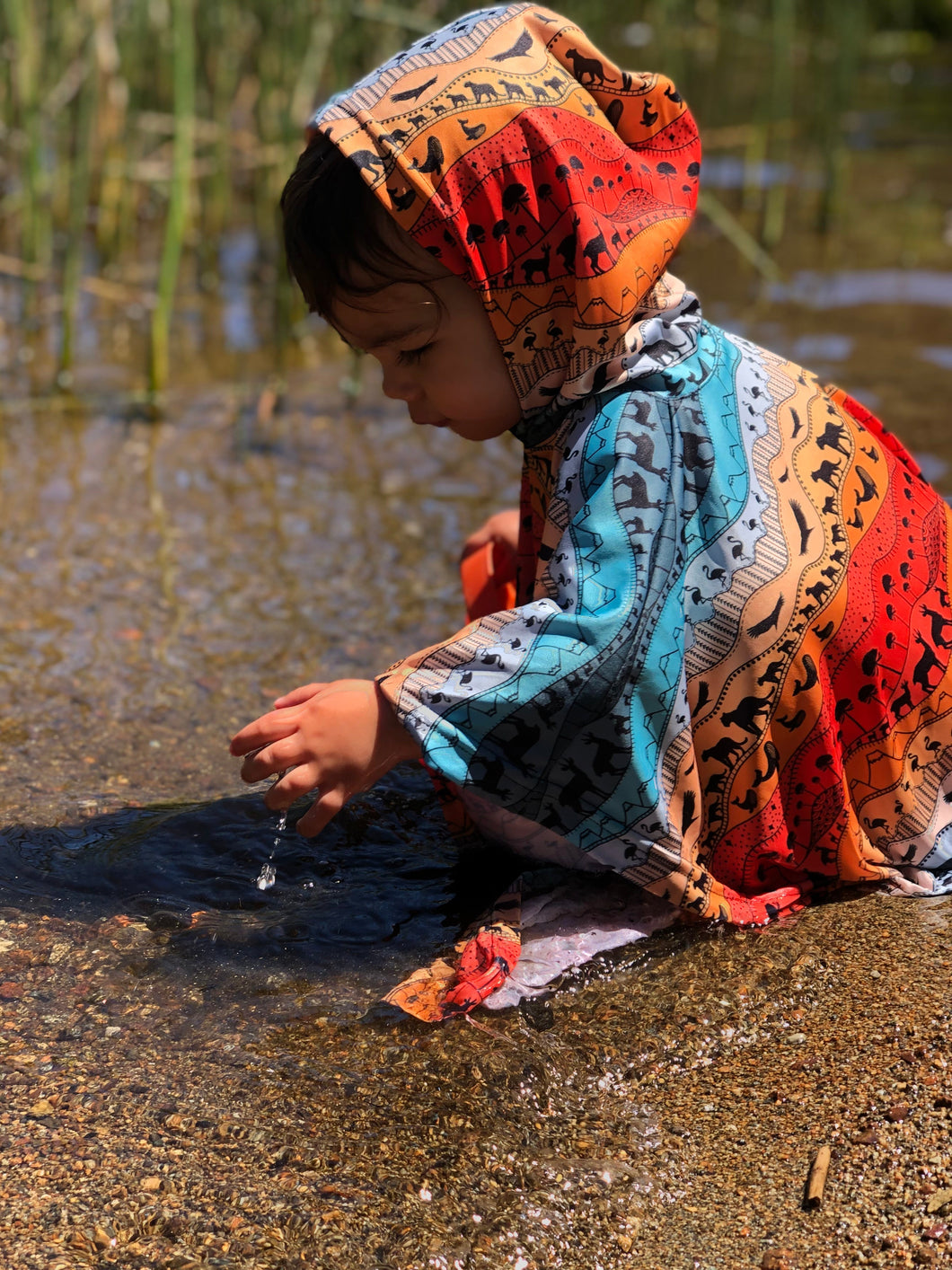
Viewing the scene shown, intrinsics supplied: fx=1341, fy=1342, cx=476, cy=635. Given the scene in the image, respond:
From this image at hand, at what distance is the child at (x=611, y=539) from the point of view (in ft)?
5.16

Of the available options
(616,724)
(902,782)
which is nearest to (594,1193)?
(616,724)

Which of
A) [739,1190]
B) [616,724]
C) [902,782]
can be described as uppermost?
[616,724]

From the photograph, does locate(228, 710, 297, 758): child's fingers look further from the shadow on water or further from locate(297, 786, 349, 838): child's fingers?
the shadow on water

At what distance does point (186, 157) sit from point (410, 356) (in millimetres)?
2072

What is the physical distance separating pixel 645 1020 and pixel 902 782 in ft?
1.64

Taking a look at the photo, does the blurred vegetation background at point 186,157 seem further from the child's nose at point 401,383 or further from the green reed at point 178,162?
the child's nose at point 401,383

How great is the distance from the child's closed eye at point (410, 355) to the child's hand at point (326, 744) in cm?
43

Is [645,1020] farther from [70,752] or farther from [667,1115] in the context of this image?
[70,752]

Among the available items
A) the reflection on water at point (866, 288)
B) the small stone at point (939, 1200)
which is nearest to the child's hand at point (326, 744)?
the small stone at point (939, 1200)

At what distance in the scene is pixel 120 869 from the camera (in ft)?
6.06

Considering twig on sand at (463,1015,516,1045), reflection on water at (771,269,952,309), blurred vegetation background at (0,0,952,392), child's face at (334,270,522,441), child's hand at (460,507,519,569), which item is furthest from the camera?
reflection on water at (771,269,952,309)

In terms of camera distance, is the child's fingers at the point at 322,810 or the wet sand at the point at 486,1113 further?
the child's fingers at the point at 322,810

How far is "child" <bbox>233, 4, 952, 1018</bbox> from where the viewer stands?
1.57 meters

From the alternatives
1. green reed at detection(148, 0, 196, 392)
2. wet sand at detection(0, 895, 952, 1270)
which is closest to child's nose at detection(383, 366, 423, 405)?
wet sand at detection(0, 895, 952, 1270)
